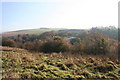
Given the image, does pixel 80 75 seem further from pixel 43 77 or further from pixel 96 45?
pixel 96 45

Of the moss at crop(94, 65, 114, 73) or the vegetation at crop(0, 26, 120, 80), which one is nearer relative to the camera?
the vegetation at crop(0, 26, 120, 80)

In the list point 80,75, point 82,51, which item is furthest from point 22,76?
point 82,51

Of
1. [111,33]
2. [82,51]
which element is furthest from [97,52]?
[111,33]

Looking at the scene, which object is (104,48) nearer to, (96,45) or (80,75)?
(96,45)

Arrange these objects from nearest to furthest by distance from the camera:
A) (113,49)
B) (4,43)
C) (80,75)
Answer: (80,75), (113,49), (4,43)

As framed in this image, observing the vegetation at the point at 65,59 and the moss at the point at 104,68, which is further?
the moss at the point at 104,68

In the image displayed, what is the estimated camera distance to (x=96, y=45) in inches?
537

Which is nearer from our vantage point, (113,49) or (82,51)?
(113,49)

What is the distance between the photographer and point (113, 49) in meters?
12.2

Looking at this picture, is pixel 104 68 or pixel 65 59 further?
pixel 65 59

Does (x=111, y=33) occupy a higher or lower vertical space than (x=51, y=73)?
higher

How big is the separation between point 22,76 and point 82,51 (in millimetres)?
10106

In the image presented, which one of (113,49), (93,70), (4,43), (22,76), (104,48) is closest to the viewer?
(22,76)

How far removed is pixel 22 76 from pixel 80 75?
254 cm
